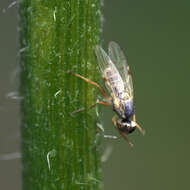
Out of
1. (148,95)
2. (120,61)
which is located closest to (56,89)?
(120,61)

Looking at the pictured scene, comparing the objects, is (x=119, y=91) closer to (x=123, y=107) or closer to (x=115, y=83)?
(x=115, y=83)

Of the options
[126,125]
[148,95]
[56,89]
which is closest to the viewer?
[56,89]

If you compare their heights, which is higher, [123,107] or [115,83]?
[115,83]

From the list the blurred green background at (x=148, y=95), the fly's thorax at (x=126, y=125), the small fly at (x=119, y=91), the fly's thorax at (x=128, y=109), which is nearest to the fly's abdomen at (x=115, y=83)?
the small fly at (x=119, y=91)

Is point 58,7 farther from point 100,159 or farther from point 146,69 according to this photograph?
point 146,69

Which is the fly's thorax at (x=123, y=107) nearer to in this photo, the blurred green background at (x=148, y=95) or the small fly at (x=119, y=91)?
the small fly at (x=119, y=91)

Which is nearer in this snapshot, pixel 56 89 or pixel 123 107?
pixel 56 89

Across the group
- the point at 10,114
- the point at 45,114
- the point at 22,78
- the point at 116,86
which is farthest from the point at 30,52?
the point at 10,114

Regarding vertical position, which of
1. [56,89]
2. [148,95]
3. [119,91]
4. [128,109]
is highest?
[56,89]

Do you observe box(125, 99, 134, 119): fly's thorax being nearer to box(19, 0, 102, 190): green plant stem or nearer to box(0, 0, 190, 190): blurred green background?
box(19, 0, 102, 190): green plant stem
